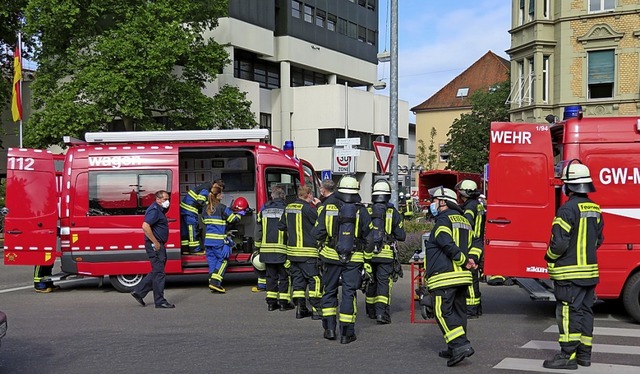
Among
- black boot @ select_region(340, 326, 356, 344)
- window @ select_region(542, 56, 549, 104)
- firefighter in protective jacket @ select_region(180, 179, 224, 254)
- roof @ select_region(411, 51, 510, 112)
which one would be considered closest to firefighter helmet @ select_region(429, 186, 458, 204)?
black boot @ select_region(340, 326, 356, 344)

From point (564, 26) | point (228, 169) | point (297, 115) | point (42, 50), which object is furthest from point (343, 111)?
point (228, 169)

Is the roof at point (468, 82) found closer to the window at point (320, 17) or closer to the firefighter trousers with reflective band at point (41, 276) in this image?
the window at point (320, 17)

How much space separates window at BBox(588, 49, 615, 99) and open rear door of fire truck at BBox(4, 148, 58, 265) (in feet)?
87.0

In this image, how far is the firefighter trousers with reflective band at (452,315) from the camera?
7090 millimetres

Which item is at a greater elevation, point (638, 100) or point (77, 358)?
point (638, 100)

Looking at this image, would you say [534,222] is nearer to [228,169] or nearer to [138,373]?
[138,373]

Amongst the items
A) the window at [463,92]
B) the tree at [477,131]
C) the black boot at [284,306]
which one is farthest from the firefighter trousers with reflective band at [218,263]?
the window at [463,92]

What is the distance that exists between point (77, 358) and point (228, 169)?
26.9 ft

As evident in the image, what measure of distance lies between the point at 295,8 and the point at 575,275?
39002 millimetres

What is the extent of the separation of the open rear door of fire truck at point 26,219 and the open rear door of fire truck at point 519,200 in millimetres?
7644

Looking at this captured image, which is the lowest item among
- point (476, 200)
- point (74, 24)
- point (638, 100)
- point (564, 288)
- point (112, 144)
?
point (564, 288)

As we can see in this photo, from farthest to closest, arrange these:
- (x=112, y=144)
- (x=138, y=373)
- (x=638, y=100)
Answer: (x=638, y=100) → (x=112, y=144) → (x=138, y=373)

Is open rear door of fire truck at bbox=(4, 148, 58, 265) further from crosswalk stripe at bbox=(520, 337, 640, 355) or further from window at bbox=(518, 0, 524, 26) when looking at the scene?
window at bbox=(518, 0, 524, 26)

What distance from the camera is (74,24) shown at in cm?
2508
